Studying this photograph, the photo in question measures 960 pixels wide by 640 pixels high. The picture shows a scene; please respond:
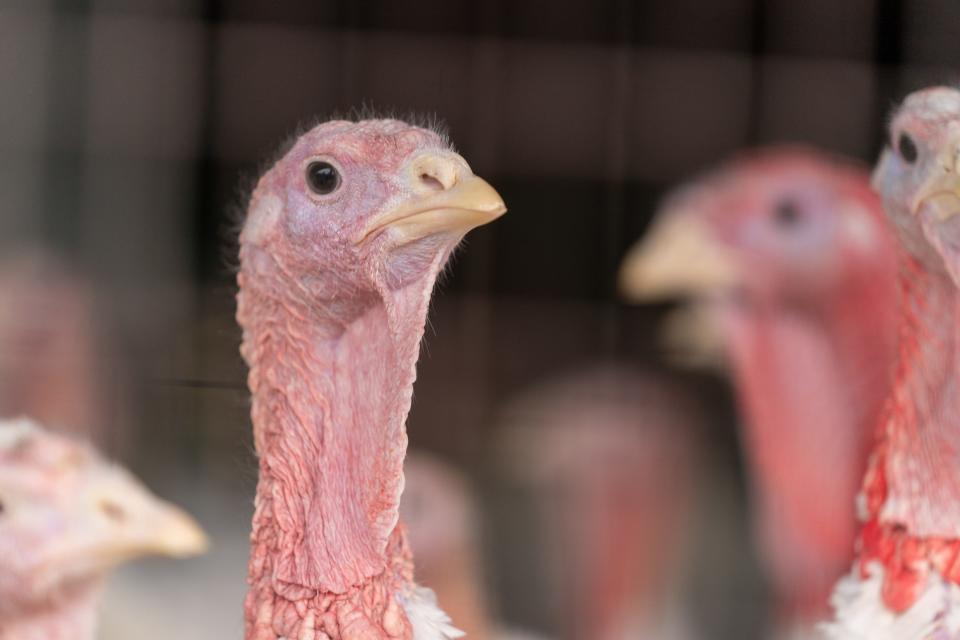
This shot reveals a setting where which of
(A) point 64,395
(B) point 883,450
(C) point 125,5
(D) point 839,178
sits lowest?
(A) point 64,395

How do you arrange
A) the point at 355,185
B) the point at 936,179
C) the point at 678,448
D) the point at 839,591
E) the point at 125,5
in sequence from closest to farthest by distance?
the point at 355,185 < the point at 936,179 < the point at 839,591 < the point at 125,5 < the point at 678,448

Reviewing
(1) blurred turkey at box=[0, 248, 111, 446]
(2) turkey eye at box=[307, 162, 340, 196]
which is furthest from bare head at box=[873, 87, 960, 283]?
(1) blurred turkey at box=[0, 248, 111, 446]

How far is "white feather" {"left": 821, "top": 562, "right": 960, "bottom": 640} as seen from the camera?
6.52ft

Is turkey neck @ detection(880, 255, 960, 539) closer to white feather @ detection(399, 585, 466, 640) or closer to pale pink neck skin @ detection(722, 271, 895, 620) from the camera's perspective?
pale pink neck skin @ detection(722, 271, 895, 620)

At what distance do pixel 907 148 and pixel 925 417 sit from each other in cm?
37

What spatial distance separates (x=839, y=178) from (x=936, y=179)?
36.9 inches

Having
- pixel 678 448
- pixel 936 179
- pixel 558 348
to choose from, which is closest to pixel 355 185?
pixel 936 179

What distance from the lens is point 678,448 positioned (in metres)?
3.84

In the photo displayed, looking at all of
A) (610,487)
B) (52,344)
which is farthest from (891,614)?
(52,344)

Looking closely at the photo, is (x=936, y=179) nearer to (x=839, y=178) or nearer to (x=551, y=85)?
(x=839, y=178)

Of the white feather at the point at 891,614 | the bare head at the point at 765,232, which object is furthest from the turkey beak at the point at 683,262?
the white feather at the point at 891,614

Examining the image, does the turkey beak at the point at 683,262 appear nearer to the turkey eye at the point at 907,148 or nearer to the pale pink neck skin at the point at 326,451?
the turkey eye at the point at 907,148

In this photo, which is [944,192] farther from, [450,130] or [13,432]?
[13,432]

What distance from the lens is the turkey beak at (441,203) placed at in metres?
1.70
